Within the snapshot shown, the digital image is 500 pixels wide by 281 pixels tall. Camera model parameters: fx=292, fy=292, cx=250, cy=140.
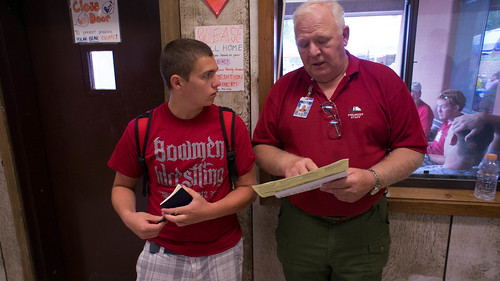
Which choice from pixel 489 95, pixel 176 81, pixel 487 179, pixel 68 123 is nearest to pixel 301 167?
pixel 176 81

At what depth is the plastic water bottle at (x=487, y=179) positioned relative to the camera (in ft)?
5.40

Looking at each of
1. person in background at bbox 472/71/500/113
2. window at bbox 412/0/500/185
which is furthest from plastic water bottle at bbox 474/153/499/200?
person in background at bbox 472/71/500/113

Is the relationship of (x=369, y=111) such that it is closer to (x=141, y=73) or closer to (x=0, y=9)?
(x=141, y=73)

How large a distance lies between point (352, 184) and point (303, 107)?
407mm

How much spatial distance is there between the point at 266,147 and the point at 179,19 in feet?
2.91

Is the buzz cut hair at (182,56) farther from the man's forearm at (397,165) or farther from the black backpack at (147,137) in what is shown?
the man's forearm at (397,165)

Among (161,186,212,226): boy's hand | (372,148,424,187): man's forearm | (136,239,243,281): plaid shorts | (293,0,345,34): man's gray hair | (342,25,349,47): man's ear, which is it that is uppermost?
(293,0,345,34): man's gray hair

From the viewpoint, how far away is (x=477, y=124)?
1.79 metres

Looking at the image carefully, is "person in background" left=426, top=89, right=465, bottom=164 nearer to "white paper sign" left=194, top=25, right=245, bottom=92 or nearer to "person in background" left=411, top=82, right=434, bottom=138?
"person in background" left=411, top=82, right=434, bottom=138

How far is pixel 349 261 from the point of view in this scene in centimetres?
128

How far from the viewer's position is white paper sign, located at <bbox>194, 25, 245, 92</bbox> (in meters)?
1.60

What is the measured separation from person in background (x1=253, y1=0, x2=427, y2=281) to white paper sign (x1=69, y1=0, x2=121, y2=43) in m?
1.22

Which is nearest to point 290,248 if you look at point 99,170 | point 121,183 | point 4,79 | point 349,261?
point 349,261

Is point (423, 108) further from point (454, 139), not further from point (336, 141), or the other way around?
point (336, 141)
